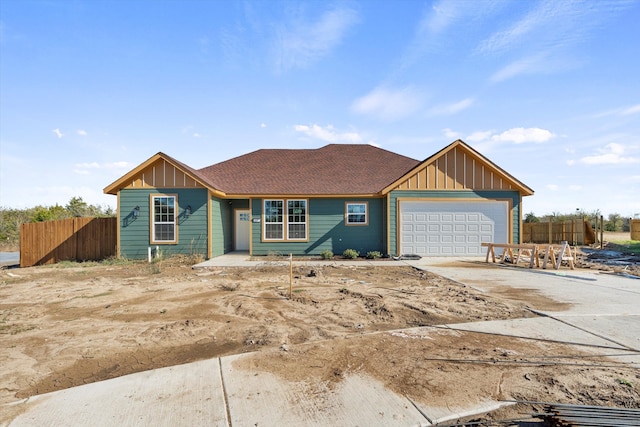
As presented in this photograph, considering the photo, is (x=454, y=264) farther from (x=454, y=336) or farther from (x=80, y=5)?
(x=80, y=5)

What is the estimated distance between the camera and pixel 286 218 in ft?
50.5

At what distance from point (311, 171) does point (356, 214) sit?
368 cm

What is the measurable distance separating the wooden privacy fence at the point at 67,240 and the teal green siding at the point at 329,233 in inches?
249

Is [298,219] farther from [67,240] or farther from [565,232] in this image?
[565,232]

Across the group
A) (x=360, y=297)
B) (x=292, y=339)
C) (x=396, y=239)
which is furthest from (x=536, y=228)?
(x=292, y=339)

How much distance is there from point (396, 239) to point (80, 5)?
13530 mm

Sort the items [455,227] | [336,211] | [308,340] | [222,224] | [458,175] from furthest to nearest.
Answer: [222,224]
[336,211]
[455,227]
[458,175]
[308,340]

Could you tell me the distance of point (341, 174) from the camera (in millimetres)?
17281

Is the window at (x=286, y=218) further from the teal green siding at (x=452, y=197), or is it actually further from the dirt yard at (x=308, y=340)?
the dirt yard at (x=308, y=340)

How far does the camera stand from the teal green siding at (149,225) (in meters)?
14.0

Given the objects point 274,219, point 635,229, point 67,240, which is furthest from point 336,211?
point 635,229

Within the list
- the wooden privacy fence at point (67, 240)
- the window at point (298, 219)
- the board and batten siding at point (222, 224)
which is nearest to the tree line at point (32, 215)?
the wooden privacy fence at point (67, 240)

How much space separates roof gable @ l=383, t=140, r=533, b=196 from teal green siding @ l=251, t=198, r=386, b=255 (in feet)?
7.28

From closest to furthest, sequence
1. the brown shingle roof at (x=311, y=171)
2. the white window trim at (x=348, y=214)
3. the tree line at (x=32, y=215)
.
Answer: the white window trim at (x=348, y=214)
the brown shingle roof at (x=311, y=171)
the tree line at (x=32, y=215)
